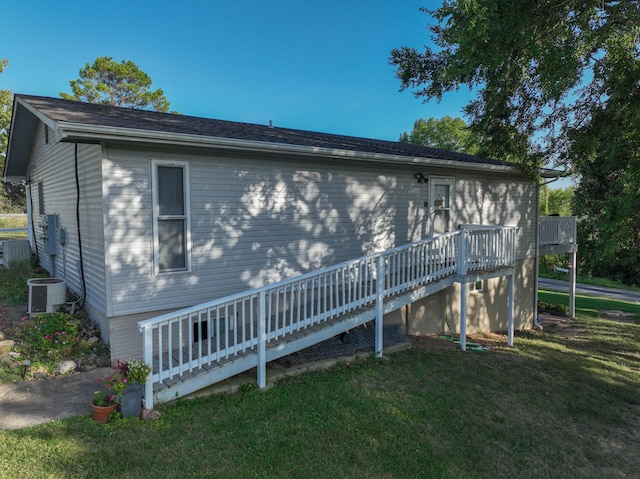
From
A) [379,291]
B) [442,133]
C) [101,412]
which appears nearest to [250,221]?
[379,291]

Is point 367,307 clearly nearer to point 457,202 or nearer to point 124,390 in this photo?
point 124,390

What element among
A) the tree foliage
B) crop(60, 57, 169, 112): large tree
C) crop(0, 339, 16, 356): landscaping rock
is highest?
crop(60, 57, 169, 112): large tree

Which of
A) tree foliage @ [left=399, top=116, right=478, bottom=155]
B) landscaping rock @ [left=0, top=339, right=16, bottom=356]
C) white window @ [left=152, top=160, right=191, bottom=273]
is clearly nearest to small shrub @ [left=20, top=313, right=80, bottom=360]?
landscaping rock @ [left=0, top=339, right=16, bottom=356]

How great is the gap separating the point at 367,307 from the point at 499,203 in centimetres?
602

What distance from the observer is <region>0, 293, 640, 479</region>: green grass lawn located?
366 cm

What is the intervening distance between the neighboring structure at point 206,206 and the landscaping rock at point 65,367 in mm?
512

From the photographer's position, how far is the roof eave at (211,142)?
4.94 metres

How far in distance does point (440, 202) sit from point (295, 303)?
4.50 m

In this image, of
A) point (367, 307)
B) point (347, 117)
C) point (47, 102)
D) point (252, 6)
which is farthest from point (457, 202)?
point (347, 117)

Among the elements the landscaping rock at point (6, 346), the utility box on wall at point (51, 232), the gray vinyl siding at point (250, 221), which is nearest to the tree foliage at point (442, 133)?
the gray vinyl siding at point (250, 221)

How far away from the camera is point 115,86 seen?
28562mm

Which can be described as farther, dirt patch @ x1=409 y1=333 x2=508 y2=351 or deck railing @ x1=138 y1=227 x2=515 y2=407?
dirt patch @ x1=409 y1=333 x2=508 y2=351

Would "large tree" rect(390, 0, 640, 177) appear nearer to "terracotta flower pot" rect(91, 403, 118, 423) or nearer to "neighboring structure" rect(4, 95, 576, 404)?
"neighboring structure" rect(4, 95, 576, 404)

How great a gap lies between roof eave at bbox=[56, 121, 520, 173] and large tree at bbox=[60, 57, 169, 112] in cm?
2625
